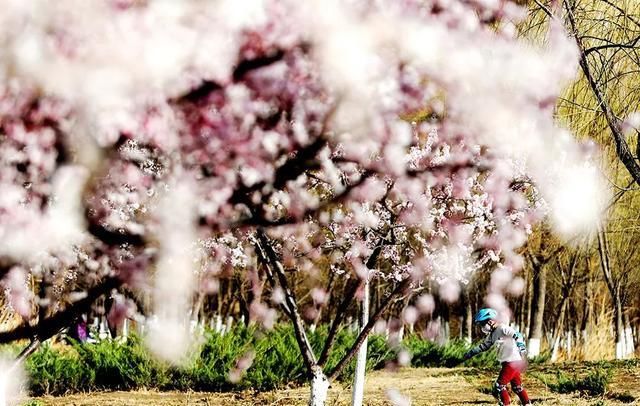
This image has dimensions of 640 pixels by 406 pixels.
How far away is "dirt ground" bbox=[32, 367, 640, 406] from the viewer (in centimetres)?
955

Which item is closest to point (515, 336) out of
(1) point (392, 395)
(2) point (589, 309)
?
(1) point (392, 395)

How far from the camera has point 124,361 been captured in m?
10.6

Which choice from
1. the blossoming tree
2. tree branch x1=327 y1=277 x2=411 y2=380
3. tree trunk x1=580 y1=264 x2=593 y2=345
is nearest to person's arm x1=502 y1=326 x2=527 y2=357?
tree branch x1=327 y1=277 x2=411 y2=380

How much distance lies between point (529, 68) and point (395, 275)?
4533 mm

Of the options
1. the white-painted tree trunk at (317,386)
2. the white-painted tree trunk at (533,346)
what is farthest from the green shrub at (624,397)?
the white-painted tree trunk at (533,346)

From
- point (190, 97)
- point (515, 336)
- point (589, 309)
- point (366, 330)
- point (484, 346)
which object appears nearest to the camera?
point (190, 97)

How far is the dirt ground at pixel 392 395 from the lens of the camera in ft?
31.3

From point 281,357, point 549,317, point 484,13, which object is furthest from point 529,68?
point 549,317

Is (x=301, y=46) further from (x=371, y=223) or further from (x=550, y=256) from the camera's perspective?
(x=550, y=256)

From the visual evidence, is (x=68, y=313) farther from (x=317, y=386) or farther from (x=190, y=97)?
(x=317, y=386)

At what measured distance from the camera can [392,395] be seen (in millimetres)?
10414

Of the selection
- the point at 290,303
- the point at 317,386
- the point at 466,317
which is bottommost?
the point at 317,386

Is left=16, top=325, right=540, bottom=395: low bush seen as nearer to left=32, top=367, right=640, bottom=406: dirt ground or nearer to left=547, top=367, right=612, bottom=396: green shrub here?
left=32, top=367, right=640, bottom=406: dirt ground

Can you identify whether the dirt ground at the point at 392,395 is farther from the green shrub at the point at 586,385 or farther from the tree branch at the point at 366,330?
the tree branch at the point at 366,330
